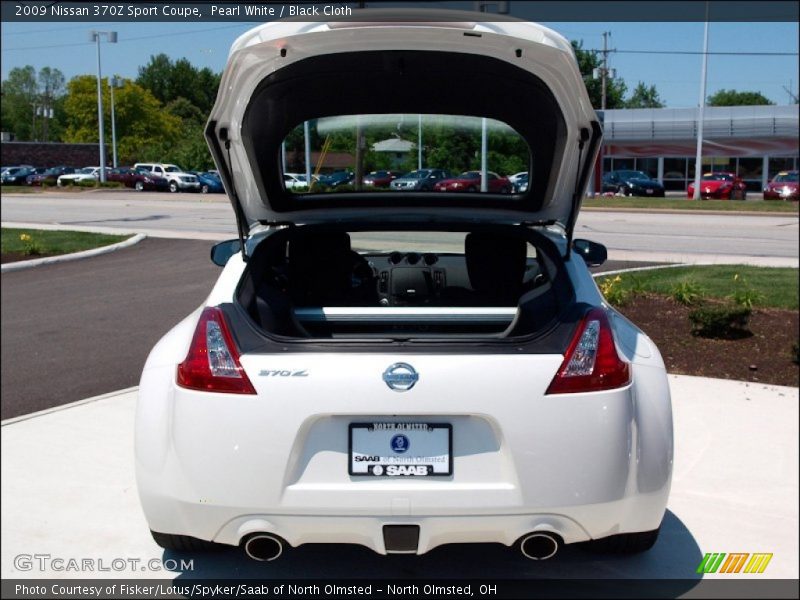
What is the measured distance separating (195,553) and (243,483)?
915mm

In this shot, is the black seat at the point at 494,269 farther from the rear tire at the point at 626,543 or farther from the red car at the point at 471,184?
the rear tire at the point at 626,543

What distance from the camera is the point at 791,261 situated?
14.2 metres

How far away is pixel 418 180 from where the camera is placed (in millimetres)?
4594

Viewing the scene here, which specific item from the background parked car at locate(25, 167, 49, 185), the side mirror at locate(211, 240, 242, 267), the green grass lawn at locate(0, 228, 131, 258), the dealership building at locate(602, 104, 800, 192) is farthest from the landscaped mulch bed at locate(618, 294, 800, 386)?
the background parked car at locate(25, 167, 49, 185)

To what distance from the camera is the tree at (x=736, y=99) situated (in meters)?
108

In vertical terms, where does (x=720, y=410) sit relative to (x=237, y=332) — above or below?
below

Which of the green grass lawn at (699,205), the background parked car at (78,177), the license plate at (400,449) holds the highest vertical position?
the license plate at (400,449)

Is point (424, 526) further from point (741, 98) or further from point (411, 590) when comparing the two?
point (741, 98)

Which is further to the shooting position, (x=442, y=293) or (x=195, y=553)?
(x=442, y=293)

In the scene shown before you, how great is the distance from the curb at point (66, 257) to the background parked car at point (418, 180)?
369 inches

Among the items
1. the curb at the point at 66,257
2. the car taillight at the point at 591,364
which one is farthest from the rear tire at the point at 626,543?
the curb at the point at 66,257

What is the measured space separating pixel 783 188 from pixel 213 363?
38.5m

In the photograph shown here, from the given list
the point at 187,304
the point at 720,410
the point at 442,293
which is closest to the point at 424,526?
the point at 442,293

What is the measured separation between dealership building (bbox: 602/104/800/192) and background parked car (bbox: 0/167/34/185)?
123 feet
